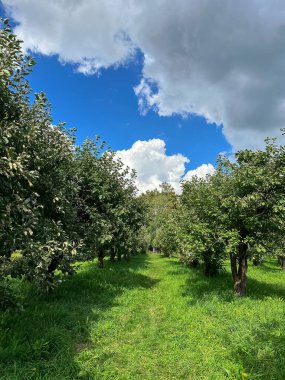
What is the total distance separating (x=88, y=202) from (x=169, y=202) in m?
78.6

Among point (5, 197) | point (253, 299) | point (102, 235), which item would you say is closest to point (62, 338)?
point (5, 197)

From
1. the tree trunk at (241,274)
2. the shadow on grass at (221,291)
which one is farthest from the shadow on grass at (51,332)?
the tree trunk at (241,274)

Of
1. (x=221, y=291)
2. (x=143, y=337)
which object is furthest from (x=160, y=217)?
(x=143, y=337)

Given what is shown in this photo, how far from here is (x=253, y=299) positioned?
608 inches

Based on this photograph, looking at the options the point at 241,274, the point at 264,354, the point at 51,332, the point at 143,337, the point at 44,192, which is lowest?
the point at 143,337

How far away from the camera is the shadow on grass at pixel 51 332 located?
7.86 metres

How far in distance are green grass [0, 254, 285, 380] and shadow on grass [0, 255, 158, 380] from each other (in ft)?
0.09

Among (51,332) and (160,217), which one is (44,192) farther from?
(160,217)

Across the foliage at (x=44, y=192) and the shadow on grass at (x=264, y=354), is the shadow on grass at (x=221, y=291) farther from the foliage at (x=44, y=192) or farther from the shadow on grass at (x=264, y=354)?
the foliage at (x=44, y=192)

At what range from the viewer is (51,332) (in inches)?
392

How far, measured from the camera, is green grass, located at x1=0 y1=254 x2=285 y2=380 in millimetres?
8289

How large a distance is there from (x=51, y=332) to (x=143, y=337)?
351cm

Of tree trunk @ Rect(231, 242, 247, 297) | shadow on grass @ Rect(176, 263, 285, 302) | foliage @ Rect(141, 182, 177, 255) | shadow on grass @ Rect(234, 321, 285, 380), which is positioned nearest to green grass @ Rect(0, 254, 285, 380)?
shadow on grass @ Rect(234, 321, 285, 380)

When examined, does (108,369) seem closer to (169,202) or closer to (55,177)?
(55,177)
